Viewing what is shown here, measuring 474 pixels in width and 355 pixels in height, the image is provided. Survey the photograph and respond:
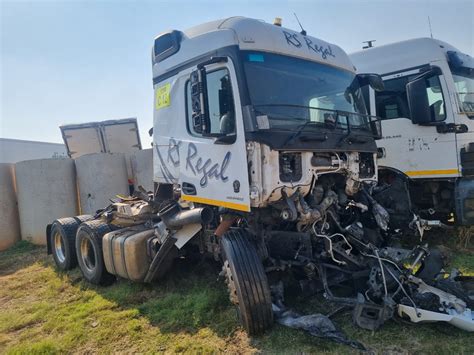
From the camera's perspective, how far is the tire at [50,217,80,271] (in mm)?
6094

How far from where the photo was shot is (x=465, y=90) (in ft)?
19.9

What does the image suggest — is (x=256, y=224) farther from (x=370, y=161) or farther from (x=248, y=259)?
(x=370, y=161)

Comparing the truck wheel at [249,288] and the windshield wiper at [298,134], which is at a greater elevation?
the windshield wiper at [298,134]

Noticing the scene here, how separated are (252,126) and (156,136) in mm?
1920

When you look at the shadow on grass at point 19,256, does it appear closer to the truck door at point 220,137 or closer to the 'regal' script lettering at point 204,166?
the 'regal' script lettering at point 204,166

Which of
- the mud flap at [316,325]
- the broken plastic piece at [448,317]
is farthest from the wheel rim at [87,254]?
the broken plastic piece at [448,317]

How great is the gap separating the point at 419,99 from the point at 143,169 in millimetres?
6377

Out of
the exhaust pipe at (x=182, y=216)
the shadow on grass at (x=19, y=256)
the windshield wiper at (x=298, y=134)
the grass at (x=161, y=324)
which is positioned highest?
the windshield wiper at (x=298, y=134)

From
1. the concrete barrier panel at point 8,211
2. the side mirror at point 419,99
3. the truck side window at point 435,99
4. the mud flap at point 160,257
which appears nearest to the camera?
the mud flap at point 160,257

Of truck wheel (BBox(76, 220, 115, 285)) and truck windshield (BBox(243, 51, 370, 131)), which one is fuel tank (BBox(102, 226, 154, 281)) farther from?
truck windshield (BBox(243, 51, 370, 131))

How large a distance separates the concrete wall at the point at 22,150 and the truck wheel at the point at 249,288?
15.2 metres

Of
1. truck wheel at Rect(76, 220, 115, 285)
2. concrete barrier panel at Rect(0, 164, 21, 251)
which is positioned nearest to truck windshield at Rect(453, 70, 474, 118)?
truck wheel at Rect(76, 220, 115, 285)

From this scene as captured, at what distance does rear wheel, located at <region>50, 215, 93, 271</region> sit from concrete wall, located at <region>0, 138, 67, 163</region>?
11046 mm

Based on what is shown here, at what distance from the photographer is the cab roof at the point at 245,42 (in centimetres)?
359
